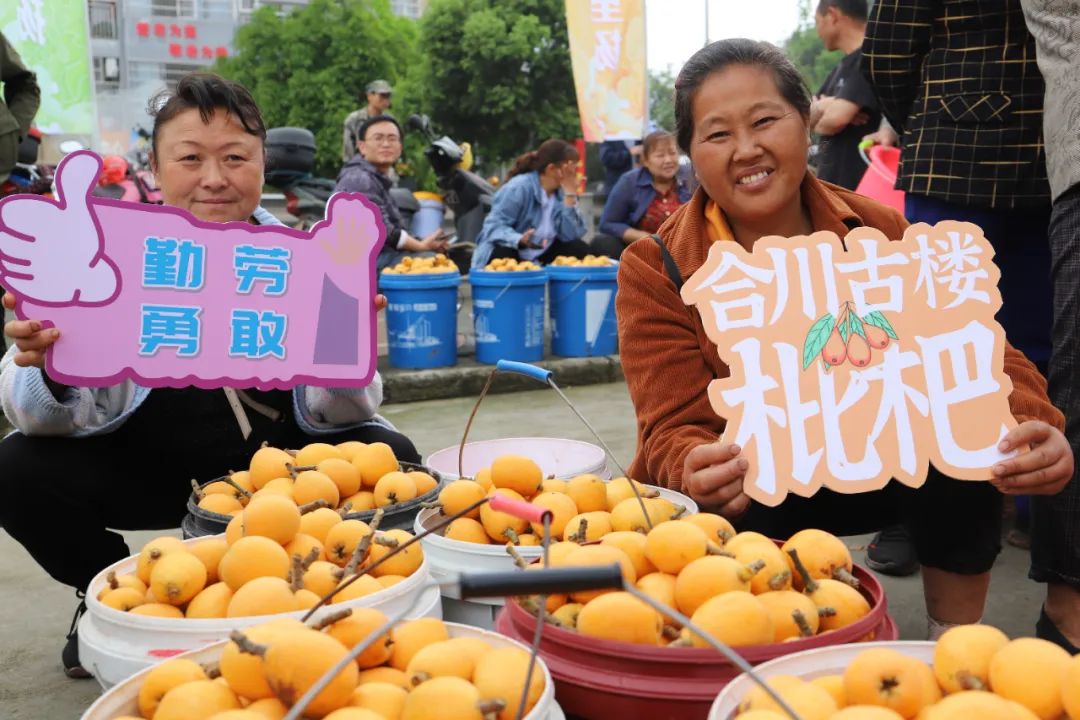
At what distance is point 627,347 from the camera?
2047 millimetres

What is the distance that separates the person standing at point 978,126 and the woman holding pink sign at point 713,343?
2.17 feet

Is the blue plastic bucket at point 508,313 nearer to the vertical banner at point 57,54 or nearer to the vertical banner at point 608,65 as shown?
the vertical banner at point 608,65

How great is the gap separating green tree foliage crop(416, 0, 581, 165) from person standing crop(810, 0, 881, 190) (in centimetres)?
2139

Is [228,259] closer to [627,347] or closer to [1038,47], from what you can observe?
[627,347]

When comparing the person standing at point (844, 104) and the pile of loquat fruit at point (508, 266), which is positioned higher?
the person standing at point (844, 104)

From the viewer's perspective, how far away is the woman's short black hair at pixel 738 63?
193 cm

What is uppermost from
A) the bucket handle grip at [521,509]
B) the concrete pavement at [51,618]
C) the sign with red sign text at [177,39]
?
the sign with red sign text at [177,39]

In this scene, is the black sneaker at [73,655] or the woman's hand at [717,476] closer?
the woman's hand at [717,476]

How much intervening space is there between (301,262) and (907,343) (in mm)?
1180

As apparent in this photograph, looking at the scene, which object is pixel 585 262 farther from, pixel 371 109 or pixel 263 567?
pixel 263 567

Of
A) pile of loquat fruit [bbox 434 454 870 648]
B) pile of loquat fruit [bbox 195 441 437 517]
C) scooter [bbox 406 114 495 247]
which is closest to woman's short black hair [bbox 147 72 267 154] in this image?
pile of loquat fruit [bbox 195 441 437 517]

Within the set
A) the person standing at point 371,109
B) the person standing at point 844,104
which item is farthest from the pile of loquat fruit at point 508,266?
the person standing at point 844,104

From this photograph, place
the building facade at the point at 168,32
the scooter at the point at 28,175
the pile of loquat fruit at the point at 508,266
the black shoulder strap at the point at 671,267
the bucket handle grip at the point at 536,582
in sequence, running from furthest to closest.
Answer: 1. the building facade at the point at 168,32
2. the pile of loquat fruit at the point at 508,266
3. the scooter at the point at 28,175
4. the black shoulder strap at the point at 671,267
5. the bucket handle grip at the point at 536,582

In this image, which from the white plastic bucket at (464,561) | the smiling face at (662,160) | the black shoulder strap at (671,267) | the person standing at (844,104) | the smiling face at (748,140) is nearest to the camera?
the white plastic bucket at (464,561)
